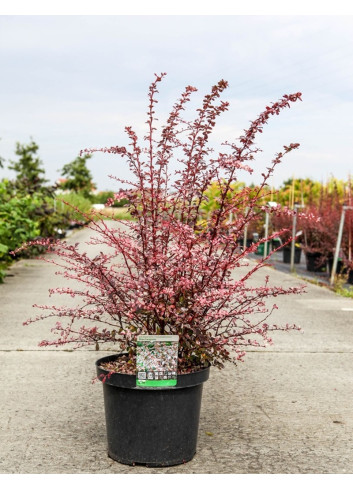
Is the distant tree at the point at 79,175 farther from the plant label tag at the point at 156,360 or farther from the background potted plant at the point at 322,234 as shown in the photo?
the plant label tag at the point at 156,360

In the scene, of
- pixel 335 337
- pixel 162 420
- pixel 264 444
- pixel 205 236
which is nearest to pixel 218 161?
pixel 205 236

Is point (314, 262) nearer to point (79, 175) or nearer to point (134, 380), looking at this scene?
point (134, 380)

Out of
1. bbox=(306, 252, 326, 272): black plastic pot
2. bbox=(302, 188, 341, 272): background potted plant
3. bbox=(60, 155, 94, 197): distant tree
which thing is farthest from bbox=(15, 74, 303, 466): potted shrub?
bbox=(60, 155, 94, 197): distant tree

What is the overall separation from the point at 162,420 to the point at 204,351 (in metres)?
0.47

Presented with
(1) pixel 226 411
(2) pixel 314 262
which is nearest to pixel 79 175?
(2) pixel 314 262

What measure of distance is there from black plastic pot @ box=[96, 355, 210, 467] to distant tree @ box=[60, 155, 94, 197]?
41.5 meters

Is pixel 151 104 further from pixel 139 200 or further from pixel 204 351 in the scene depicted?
pixel 204 351

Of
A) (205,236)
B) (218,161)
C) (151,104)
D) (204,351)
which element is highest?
(151,104)

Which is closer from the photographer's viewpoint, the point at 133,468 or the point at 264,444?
the point at 133,468

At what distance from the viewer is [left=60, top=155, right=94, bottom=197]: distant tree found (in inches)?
1770

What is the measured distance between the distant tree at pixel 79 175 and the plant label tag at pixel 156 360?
4159 cm

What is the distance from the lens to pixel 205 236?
3.97 meters

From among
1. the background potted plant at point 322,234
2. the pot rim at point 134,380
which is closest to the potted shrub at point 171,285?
the pot rim at point 134,380

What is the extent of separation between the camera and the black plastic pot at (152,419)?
371 centimetres
